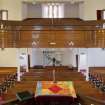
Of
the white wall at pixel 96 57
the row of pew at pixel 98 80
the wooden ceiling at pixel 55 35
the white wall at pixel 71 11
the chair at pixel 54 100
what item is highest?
the white wall at pixel 71 11

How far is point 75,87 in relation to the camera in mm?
9867

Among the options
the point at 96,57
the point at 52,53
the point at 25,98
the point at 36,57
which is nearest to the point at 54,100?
the point at 25,98

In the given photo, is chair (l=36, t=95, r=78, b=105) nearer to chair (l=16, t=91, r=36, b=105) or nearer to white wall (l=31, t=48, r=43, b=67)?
chair (l=16, t=91, r=36, b=105)

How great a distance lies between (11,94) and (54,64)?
16.5ft

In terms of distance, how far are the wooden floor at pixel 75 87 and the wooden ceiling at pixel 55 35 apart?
46.5 inches

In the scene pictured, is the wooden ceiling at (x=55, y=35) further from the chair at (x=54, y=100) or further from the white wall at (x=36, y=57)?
the chair at (x=54, y=100)

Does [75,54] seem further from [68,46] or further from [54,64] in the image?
[68,46]

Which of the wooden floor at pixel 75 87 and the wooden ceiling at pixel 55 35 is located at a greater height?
the wooden ceiling at pixel 55 35

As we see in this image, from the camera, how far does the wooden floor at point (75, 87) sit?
329 inches

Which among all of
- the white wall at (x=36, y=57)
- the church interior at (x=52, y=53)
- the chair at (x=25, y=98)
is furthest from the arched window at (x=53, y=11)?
the chair at (x=25, y=98)

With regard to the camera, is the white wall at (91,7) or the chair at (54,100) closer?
the chair at (54,100)

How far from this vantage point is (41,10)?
16.8m

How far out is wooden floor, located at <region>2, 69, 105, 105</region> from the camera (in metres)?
8.36

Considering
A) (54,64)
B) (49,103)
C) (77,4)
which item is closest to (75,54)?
(54,64)
